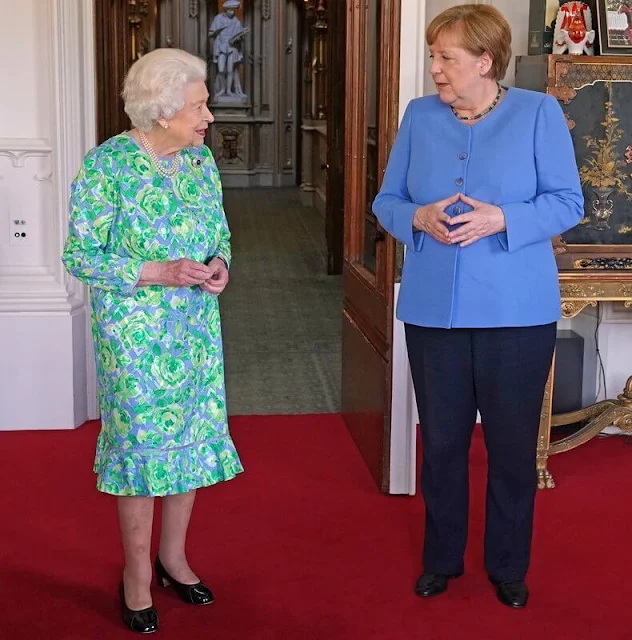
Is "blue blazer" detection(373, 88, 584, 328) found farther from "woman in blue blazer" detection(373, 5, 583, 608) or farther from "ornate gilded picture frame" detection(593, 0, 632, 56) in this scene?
"ornate gilded picture frame" detection(593, 0, 632, 56)

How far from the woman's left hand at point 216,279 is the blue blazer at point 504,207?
0.55 m

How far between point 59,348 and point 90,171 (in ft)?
8.12

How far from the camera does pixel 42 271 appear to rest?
5516 mm

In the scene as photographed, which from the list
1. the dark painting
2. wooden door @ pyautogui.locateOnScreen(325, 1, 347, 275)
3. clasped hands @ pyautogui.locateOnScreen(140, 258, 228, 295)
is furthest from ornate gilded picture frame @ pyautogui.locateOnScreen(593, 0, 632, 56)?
wooden door @ pyautogui.locateOnScreen(325, 1, 347, 275)

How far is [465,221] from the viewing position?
3162 millimetres

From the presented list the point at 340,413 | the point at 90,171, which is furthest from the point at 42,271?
the point at 90,171

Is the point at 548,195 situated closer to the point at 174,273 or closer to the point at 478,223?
the point at 478,223

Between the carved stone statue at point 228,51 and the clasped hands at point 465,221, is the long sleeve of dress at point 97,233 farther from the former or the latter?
the carved stone statue at point 228,51

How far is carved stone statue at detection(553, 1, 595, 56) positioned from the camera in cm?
478

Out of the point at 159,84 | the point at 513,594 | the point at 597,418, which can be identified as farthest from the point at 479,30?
the point at 597,418

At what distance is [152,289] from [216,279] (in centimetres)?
19

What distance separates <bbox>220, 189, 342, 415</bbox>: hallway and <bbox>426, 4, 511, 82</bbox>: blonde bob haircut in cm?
306

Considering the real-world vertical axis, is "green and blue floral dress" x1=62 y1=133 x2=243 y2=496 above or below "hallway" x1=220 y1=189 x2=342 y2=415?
above

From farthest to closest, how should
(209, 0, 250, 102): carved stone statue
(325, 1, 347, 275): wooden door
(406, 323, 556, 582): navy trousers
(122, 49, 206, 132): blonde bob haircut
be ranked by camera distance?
(209, 0, 250, 102): carved stone statue → (325, 1, 347, 275): wooden door → (406, 323, 556, 582): navy trousers → (122, 49, 206, 132): blonde bob haircut
